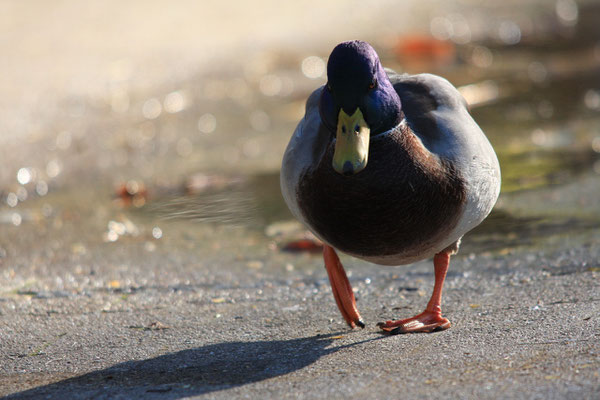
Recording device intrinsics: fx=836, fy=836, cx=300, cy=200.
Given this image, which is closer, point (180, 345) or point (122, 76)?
point (180, 345)

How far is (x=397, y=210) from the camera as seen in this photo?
3057 millimetres

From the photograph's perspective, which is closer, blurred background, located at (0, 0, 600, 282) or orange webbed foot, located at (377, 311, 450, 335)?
orange webbed foot, located at (377, 311, 450, 335)

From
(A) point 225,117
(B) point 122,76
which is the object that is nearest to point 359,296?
(A) point 225,117

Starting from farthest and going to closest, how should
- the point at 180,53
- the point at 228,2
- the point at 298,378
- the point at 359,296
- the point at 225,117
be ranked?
Answer: the point at 228,2
the point at 180,53
the point at 225,117
the point at 359,296
the point at 298,378

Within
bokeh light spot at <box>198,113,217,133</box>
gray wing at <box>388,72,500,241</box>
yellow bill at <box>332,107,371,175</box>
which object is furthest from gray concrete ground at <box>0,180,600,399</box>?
bokeh light spot at <box>198,113,217,133</box>

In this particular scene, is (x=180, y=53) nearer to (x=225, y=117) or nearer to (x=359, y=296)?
(x=225, y=117)

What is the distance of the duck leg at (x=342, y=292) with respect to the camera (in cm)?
358

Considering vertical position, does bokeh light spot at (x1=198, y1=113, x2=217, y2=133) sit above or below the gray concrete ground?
above

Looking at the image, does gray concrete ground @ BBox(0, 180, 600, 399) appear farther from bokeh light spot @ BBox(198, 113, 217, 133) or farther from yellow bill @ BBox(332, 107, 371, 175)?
bokeh light spot @ BBox(198, 113, 217, 133)

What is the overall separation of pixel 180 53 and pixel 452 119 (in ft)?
20.8

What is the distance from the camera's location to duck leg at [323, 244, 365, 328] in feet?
11.7

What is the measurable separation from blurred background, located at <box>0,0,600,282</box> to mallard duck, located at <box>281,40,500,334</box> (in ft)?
4.15

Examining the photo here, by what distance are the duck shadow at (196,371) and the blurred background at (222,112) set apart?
124cm

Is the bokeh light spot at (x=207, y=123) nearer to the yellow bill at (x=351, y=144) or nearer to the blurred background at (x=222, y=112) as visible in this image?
the blurred background at (x=222, y=112)
